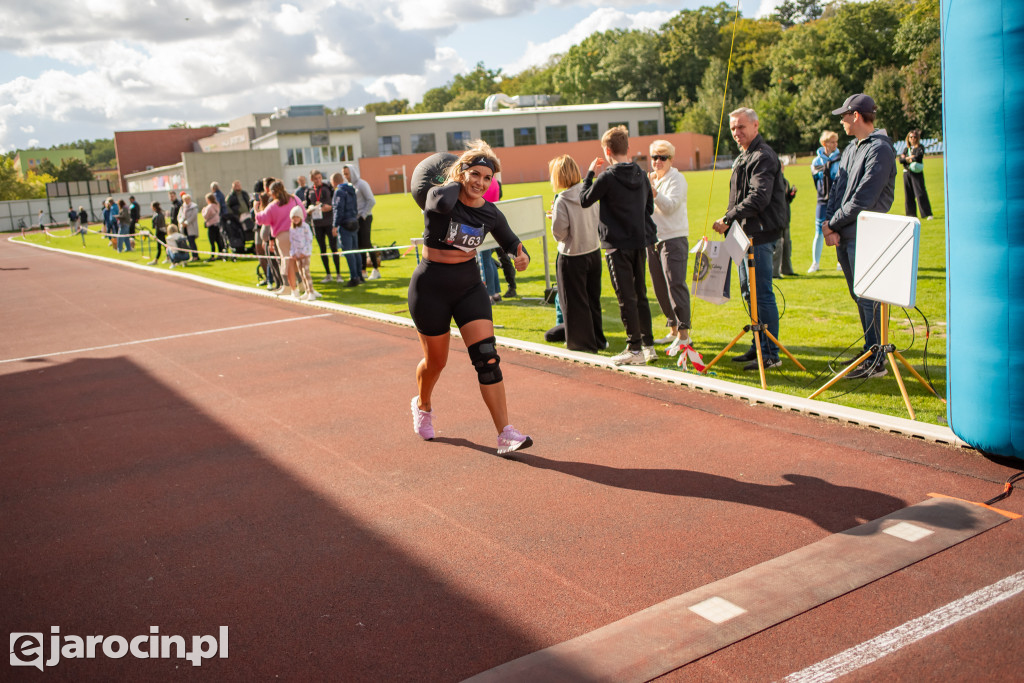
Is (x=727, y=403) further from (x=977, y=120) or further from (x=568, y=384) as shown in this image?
(x=977, y=120)

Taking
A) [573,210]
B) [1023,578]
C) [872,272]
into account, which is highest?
[573,210]

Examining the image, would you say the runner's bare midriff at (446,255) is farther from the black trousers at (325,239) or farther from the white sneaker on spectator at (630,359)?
the black trousers at (325,239)

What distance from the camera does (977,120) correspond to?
15.5ft

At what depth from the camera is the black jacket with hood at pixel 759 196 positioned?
7.21 metres

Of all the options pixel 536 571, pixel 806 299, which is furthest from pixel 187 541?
pixel 806 299

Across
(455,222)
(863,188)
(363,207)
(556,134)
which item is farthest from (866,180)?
(556,134)

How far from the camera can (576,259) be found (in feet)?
27.8

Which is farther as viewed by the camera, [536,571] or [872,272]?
[872,272]

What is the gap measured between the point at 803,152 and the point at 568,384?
79843 millimetres

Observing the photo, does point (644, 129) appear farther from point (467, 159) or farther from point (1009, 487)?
point (1009, 487)

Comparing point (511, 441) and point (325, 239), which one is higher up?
point (325, 239)

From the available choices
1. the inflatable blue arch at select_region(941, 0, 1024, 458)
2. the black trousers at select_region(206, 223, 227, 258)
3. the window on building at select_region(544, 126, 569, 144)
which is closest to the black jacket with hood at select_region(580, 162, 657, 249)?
the inflatable blue arch at select_region(941, 0, 1024, 458)

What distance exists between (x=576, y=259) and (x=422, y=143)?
83.1 metres

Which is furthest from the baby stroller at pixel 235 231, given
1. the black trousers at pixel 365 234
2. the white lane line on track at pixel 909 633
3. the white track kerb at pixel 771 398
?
the white lane line on track at pixel 909 633
